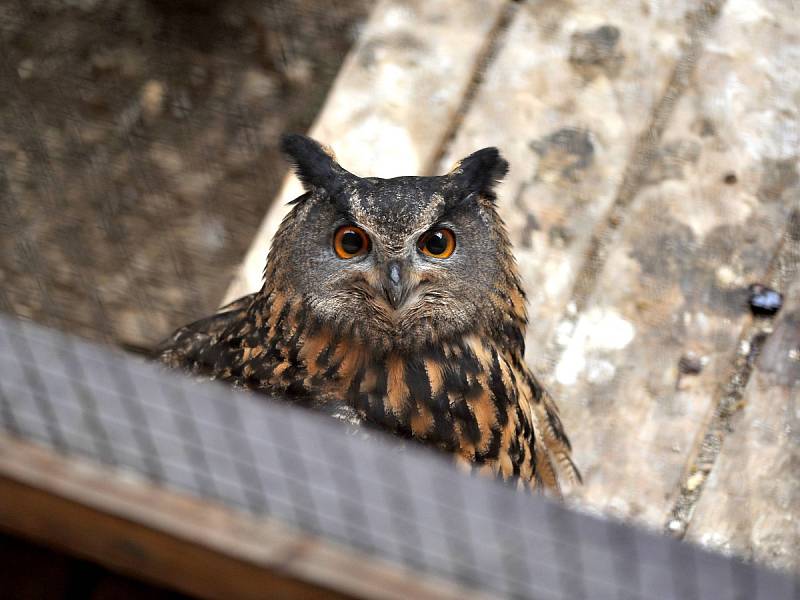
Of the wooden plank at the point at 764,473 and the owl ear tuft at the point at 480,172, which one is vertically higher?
the owl ear tuft at the point at 480,172

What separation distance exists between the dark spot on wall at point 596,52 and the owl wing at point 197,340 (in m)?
1.08

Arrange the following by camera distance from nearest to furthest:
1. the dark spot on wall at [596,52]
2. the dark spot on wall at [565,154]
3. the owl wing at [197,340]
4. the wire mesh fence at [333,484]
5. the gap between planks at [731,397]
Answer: the wire mesh fence at [333,484], the owl wing at [197,340], the gap between planks at [731,397], the dark spot on wall at [565,154], the dark spot on wall at [596,52]

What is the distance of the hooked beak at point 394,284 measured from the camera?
142cm

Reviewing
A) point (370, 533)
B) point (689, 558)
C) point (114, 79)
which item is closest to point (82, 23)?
point (114, 79)

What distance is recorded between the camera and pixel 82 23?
296 cm

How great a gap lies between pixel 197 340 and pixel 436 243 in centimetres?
Answer: 54

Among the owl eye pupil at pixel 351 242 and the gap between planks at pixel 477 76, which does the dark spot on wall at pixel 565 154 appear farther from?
the owl eye pupil at pixel 351 242

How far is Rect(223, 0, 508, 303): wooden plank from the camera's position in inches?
84.9

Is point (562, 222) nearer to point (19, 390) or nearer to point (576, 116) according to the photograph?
point (576, 116)

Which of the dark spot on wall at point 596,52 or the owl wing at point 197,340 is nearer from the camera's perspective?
the owl wing at point 197,340

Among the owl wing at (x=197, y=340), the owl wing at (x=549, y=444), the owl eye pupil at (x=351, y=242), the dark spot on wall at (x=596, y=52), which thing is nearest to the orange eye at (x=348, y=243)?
the owl eye pupil at (x=351, y=242)

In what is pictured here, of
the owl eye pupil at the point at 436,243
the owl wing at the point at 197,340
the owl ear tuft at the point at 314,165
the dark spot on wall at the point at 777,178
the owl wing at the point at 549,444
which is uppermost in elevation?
the dark spot on wall at the point at 777,178

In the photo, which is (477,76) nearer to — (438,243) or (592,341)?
(592,341)

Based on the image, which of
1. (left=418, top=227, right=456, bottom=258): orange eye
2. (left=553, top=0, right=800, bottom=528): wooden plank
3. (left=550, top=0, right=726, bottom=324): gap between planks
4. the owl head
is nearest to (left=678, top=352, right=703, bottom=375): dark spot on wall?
(left=553, top=0, right=800, bottom=528): wooden plank
